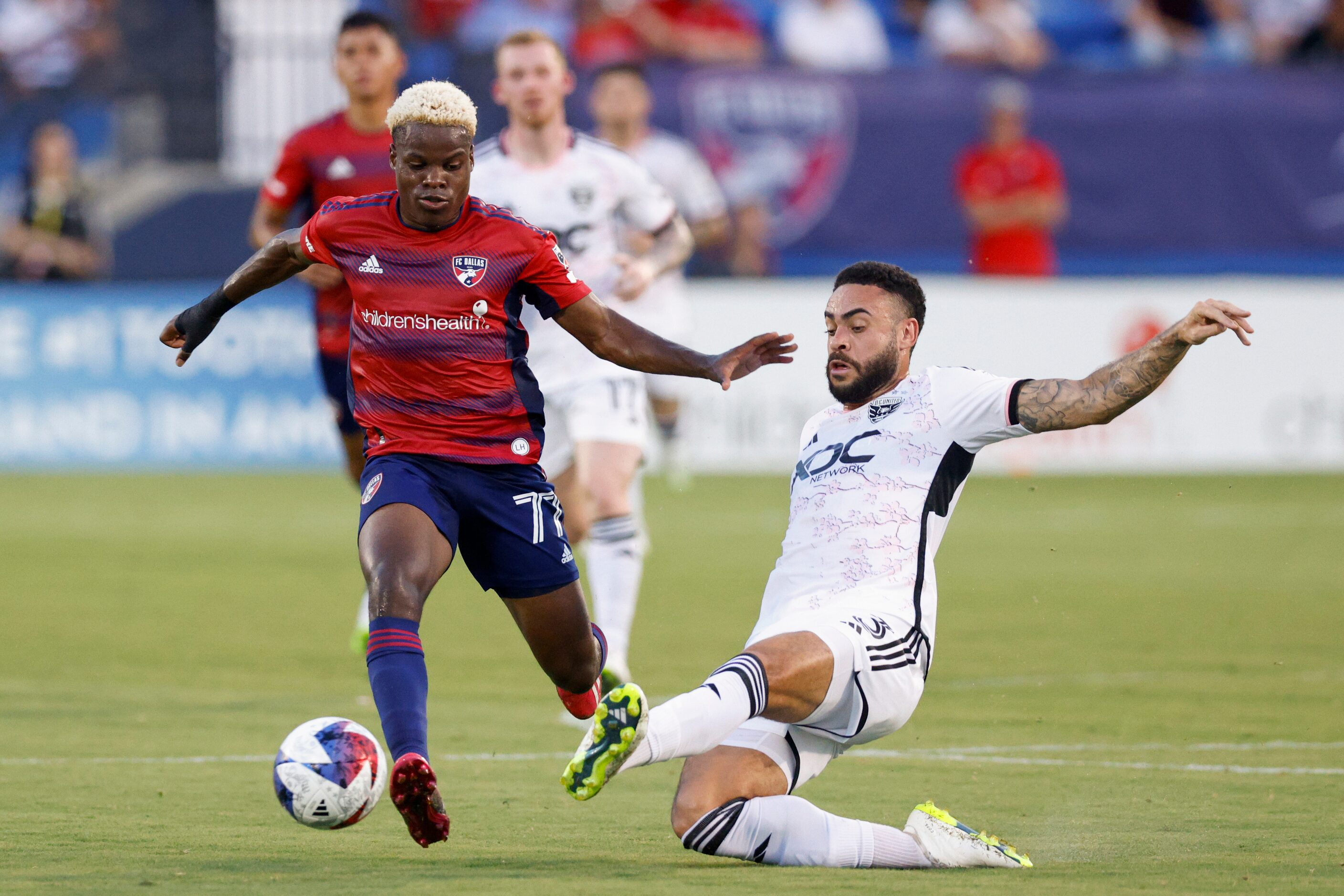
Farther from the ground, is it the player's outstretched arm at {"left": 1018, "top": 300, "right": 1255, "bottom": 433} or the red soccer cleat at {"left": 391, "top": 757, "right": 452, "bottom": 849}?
the player's outstretched arm at {"left": 1018, "top": 300, "right": 1255, "bottom": 433}

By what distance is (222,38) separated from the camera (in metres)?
20.5

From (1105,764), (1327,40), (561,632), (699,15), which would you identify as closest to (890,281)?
(561,632)

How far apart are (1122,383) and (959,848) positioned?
128 cm

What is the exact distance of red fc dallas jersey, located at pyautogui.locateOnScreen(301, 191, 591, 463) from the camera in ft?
18.6

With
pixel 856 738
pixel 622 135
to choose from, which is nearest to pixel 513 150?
pixel 622 135

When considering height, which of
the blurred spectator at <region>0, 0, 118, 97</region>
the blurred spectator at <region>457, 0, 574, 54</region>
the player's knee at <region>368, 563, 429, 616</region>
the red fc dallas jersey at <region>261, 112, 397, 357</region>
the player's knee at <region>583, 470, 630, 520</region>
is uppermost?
the blurred spectator at <region>457, 0, 574, 54</region>

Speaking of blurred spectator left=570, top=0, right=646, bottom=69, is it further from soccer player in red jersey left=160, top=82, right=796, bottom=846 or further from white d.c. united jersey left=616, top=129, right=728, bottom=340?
soccer player in red jersey left=160, top=82, right=796, bottom=846

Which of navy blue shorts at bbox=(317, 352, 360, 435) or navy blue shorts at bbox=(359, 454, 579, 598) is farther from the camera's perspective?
navy blue shorts at bbox=(317, 352, 360, 435)

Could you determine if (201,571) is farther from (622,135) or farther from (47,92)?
(47,92)

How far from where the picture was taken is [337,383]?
30.3ft

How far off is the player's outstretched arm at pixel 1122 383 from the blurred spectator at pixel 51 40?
17390mm

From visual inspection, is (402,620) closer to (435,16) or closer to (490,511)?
(490,511)

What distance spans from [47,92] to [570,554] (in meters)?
16.4

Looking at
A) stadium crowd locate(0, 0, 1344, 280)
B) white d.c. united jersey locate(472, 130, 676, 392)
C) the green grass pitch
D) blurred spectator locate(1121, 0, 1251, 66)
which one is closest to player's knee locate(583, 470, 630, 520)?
white d.c. united jersey locate(472, 130, 676, 392)
